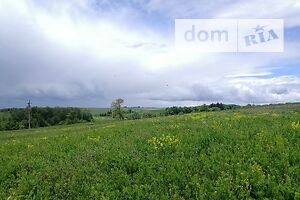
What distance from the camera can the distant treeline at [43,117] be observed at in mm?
127188

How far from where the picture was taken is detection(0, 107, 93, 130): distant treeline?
5007 inches

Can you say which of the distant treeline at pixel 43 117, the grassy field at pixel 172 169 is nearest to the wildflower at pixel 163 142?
the grassy field at pixel 172 169

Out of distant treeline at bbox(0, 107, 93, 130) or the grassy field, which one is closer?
the grassy field

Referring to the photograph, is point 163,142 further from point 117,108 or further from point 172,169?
point 117,108

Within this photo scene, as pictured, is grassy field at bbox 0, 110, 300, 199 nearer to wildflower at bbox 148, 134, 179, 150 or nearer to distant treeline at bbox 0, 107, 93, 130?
wildflower at bbox 148, 134, 179, 150

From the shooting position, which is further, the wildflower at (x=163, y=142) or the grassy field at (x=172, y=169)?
the wildflower at (x=163, y=142)

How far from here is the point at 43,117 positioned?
135750mm

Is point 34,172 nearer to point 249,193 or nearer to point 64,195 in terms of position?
point 64,195

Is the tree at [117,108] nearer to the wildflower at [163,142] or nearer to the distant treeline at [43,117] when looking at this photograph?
the distant treeline at [43,117]

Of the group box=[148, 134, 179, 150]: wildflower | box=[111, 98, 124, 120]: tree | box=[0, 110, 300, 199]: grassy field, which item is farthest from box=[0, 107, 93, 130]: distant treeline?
box=[0, 110, 300, 199]: grassy field

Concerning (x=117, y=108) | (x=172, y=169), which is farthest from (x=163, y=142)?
(x=117, y=108)

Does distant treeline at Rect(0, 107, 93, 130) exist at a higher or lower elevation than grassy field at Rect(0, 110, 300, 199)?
lower

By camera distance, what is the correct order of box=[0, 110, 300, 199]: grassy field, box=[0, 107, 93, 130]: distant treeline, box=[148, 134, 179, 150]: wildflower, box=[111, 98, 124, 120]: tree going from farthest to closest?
1. box=[111, 98, 124, 120]: tree
2. box=[0, 107, 93, 130]: distant treeline
3. box=[148, 134, 179, 150]: wildflower
4. box=[0, 110, 300, 199]: grassy field

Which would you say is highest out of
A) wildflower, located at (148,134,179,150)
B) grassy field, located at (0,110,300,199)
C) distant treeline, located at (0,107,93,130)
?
wildflower, located at (148,134,179,150)
